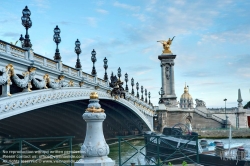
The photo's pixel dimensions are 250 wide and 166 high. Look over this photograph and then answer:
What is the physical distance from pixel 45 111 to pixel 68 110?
4.25m

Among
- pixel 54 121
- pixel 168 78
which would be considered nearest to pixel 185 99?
pixel 168 78

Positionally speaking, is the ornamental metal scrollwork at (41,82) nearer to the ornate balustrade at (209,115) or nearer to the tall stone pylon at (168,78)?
the ornate balustrade at (209,115)

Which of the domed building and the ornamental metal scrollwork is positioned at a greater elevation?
the domed building

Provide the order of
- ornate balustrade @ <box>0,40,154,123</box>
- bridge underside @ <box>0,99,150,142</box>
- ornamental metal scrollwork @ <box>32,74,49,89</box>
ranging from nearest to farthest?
ornate balustrade @ <box>0,40,154,123</box> → ornamental metal scrollwork @ <box>32,74,49,89</box> → bridge underside @ <box>0,99,150,142</box>

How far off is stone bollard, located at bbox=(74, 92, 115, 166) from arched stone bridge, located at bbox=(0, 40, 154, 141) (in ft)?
30.0

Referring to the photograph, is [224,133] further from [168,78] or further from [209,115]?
[168,78]

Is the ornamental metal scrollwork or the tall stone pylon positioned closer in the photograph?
the ornamental metal scrollwork

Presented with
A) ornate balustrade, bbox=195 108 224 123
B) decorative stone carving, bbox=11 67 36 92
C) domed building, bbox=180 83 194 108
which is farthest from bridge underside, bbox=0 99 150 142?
domed building, bbox=180 83 194 108

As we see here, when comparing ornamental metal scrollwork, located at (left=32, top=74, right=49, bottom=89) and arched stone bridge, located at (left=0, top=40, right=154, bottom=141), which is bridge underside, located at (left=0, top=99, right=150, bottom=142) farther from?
ornamental metal scrollwork, located at (left=32, top=74, right=49, bottom=89)

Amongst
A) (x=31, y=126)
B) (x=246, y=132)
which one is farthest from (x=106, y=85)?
(x=246, y=132)

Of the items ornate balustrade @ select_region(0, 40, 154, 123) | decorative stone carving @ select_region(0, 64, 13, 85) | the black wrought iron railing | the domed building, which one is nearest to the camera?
the black wrought iron railing

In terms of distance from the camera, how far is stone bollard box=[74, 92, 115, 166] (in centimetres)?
707

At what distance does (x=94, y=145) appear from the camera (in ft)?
23.4

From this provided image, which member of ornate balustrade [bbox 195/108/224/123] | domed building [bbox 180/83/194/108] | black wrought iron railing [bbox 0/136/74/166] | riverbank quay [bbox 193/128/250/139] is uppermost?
domed building [bbox 180/83/194/108]
